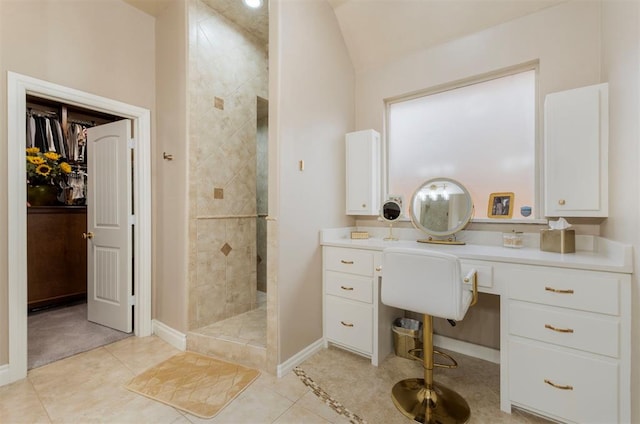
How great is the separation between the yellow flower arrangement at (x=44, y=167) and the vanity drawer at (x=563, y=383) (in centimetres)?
491

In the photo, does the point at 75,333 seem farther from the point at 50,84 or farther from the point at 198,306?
the point at 50,84

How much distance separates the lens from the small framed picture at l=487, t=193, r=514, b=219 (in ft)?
7.23

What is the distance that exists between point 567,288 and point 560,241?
41cm

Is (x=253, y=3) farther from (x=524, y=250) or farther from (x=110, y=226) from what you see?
(x=524, y=250)

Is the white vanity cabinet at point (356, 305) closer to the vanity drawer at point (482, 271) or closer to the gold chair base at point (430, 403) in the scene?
the gold chair base at point (430, 403)

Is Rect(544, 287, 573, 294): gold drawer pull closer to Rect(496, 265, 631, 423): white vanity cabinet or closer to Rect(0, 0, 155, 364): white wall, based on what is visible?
Rect(496, 265, 631, 423): white vanity cabinet

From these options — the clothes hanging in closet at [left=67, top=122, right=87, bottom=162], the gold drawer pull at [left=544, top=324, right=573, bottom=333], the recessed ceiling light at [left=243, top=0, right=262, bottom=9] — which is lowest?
the gold drawer pull at [left=544, top=324, right=573, bottom=333]

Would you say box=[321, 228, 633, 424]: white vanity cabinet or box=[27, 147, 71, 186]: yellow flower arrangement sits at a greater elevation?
box=[27, 147, 71, 186]: yellow flower arrangement

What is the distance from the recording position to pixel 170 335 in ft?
8.48

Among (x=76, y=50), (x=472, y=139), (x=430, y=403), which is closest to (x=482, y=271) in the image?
(x=430, y=403)

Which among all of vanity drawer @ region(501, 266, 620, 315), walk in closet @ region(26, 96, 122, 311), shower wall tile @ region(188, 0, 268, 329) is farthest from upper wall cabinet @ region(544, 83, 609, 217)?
walk in closet @ region(26, 96, 122, 311)

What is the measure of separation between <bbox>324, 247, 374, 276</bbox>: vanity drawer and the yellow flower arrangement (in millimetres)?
3568

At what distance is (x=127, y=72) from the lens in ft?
8.61

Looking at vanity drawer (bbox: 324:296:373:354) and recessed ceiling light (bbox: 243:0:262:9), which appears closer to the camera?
vanity drawer (bbox: 324:296:373:354)
